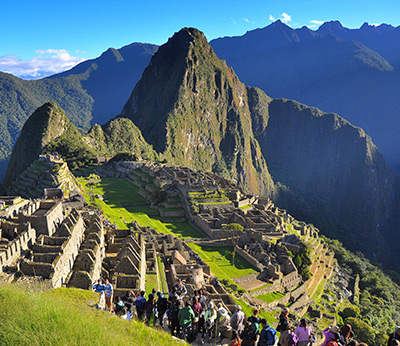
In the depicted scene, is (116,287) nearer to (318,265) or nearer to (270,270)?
(270,270)

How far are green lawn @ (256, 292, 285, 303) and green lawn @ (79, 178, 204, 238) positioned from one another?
13.2 metres

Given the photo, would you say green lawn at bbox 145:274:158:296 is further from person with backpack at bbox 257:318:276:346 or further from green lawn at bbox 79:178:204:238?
green lawn at bbox 79:178:204:238

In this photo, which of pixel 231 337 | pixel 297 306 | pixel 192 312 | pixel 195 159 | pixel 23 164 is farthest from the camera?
pixel 195 159

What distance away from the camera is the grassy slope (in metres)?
8.37

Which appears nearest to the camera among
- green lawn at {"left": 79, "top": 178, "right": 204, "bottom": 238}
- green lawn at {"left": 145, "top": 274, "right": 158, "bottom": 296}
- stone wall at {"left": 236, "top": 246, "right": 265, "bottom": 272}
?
green lawn at {"left": 145, "top": 274, "right": 158, "bottom": 296}

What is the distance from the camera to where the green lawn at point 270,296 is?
3441 centimetres

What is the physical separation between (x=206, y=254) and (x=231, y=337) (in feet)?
89.3

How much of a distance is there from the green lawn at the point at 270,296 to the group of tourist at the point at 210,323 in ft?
72.4

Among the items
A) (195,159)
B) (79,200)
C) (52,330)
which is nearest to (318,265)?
(79,200)

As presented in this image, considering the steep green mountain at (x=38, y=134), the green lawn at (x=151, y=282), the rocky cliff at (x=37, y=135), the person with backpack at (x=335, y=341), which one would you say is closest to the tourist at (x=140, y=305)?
the person with backpack at (x=335, y=341)

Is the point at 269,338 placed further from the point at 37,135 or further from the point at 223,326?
the point at 37,135

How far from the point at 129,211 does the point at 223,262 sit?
18.3 meters

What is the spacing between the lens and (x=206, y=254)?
40375 mm

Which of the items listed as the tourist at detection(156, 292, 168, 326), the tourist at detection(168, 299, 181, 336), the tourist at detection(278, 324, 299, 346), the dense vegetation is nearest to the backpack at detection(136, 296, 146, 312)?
the tourist at detection(156, 292, 168, 326)
